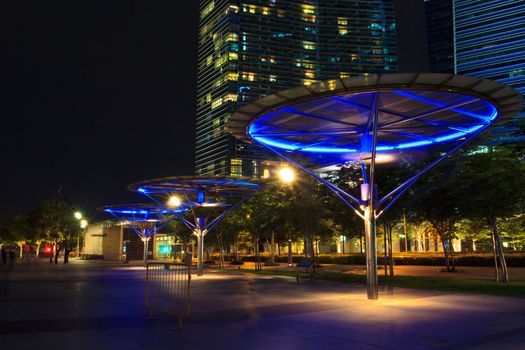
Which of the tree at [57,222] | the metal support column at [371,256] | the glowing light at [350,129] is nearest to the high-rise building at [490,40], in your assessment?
the tree at [57,222]

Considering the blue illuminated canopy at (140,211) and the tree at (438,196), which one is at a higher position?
the blue illuminated canopy at (140,211)

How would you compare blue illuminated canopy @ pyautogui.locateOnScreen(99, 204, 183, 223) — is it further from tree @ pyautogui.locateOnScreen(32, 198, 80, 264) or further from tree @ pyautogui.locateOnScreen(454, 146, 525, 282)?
tree @ pyautogui.locateOnScreen(454, 146, 525, 282)

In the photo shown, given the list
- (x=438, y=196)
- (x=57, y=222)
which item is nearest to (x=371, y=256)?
(x=438, y=196)

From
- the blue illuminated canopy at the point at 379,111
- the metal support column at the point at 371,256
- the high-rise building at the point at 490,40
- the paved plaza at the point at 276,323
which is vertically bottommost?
the paved plaza at the point at 276,323

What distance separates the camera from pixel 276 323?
1141 centimetres

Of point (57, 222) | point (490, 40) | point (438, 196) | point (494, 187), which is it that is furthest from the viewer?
point (490, 40)

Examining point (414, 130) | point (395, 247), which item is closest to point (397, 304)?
point (414, 130)

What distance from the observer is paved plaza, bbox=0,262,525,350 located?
29.5ft

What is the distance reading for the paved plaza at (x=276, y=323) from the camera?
898cm

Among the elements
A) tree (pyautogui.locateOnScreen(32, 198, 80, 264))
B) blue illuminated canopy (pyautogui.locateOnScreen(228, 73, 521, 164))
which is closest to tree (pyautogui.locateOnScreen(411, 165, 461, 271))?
blue illuminated canopy (pyautogui.locateOnScreen(228, 73, 521, 164))

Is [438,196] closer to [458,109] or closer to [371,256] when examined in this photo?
[458,109]

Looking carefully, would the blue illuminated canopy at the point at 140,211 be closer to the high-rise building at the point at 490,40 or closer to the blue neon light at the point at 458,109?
the blue neon light at the point at 458,109

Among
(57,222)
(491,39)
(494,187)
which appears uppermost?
(491,39)

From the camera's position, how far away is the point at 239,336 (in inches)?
382
